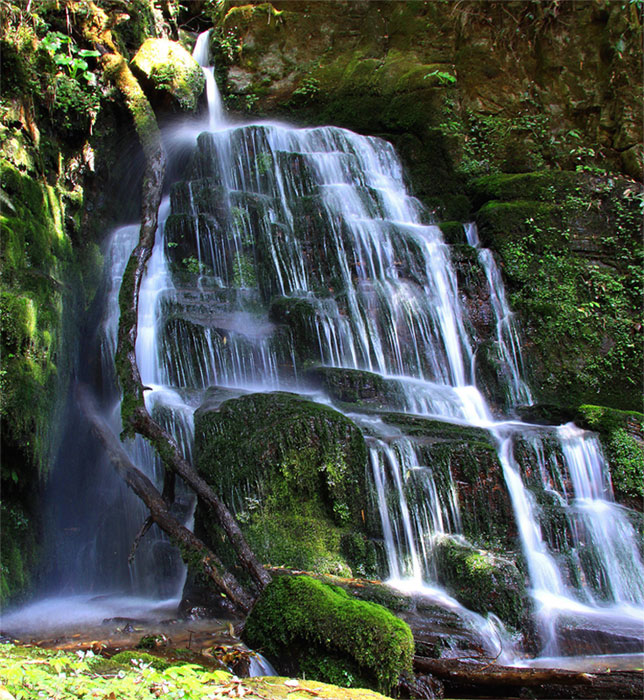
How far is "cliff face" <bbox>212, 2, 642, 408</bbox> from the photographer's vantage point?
423 inches

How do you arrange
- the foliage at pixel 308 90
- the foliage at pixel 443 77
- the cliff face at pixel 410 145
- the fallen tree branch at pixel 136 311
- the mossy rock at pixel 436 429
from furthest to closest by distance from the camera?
the foliage at pixel 308 90 → the foliage at pixel 443 77 → the mossy rock at pixel 436 429 → the cliff face at pixel 410 145 → the fallen tree branch at pixel 136 311

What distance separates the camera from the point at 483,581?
5320 millimetres

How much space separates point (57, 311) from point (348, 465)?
409cm

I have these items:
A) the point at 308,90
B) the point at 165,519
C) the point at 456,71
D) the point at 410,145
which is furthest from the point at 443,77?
the point at 165,519

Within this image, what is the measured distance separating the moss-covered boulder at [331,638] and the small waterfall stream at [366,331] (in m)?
1.67

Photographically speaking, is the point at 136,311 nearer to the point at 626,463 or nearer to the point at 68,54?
the point at 68,54

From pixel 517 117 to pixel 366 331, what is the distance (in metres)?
8.34

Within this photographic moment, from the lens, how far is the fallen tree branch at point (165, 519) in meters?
4.91

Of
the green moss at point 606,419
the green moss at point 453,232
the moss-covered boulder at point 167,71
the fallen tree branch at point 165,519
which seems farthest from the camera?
the moss-covered boulder at point 167,71

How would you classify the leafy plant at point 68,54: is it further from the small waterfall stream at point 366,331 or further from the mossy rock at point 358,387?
the mossy rock at point 358,387

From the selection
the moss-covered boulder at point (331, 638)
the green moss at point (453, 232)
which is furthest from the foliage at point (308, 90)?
the moss-covered boulder at point (331, 638)

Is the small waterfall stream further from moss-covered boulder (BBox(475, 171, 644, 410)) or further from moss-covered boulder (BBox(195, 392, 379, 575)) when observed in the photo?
moss-covered boulder (BBox(475, 171, 644, 410))

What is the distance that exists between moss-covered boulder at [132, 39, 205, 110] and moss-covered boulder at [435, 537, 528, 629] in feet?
40.2

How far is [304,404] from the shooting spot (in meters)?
6.63
